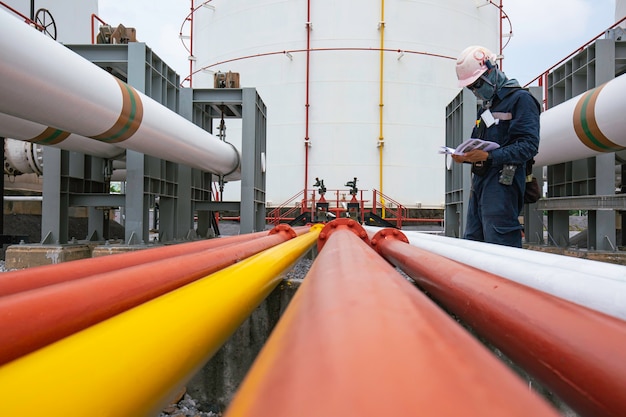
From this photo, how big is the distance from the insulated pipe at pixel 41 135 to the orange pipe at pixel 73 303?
2748 mm

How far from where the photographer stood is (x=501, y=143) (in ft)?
8.03

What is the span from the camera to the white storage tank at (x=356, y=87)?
361 inches

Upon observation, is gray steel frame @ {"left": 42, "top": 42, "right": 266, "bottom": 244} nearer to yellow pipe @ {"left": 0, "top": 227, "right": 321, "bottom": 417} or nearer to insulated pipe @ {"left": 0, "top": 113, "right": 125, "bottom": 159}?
insulated pipe @ {"left": 0, "top": 113, "right": 125, "bottom": 159}

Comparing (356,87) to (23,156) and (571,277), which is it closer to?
(23,156)

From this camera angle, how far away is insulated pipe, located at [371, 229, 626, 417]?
1.41ft

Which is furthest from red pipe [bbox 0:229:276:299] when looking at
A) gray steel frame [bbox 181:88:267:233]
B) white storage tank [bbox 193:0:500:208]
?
white storage tank [bbox 193:0:500:208]

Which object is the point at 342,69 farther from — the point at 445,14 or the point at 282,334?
the point at 282,334

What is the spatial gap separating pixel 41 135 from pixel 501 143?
132 inches

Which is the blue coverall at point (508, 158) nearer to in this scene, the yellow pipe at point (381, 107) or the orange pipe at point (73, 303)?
the orange pipe at point (73, 303)

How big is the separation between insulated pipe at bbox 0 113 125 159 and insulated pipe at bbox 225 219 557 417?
11.2ft

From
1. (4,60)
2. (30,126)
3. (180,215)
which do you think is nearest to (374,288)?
(4,60)

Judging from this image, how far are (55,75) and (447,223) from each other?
193 inches

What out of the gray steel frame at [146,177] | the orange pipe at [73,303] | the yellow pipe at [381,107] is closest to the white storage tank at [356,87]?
the yellow pipe at [381,107]

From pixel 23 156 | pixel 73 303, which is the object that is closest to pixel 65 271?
pixel 73 303
